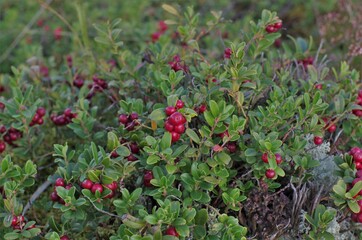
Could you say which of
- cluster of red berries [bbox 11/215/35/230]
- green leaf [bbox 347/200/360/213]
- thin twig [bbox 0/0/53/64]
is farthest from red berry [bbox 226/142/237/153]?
thin twig [bbox 0/0/53/64]

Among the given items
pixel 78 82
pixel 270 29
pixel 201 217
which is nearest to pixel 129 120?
pixel 201 217

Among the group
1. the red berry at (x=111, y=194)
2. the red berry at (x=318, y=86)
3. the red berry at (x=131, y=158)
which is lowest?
the red berry at (x=111, y=194)

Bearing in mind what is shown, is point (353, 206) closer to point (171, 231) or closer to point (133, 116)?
point (171, 231)

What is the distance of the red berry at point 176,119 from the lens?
201 cm

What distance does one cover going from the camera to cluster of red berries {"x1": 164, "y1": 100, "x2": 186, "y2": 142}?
201cm

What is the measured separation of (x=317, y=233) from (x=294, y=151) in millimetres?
321

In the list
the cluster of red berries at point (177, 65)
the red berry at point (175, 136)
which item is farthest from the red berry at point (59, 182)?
the cluster of red berries at point (177, 65)

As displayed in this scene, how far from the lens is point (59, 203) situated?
7.22 feet

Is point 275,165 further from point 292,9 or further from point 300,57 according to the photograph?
point 292,9

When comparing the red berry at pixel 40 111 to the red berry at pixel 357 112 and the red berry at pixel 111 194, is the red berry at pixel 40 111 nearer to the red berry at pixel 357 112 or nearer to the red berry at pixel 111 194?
the red berry at pixel 111 194

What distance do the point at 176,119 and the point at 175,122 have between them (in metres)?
0.01

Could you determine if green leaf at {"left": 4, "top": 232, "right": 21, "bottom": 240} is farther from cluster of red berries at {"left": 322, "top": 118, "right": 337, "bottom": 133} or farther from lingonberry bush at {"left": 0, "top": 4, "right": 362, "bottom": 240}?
cluster of red berries at {"left": 322, "top": 118, "right": 337, "bottom": 133}

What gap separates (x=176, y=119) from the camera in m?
2.01

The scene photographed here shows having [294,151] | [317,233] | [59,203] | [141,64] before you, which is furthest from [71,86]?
[317,233]
